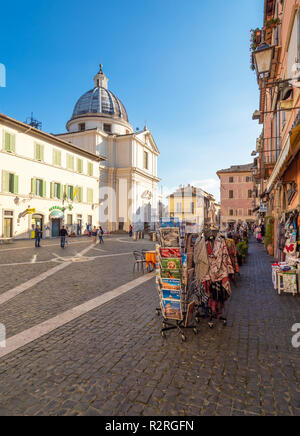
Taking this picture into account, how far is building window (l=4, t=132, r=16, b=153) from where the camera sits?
80.7ft

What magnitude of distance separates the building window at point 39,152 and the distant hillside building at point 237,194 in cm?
3484

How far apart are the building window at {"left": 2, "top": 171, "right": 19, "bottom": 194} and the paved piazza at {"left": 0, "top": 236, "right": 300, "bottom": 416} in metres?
21.0

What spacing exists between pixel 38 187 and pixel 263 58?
26.5m

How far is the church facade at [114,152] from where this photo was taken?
147 feet

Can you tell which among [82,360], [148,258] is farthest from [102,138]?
[82,360]

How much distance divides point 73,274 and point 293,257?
23.8 ft

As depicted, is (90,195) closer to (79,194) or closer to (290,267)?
(79,194)

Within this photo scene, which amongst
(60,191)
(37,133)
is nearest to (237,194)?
(60,191)

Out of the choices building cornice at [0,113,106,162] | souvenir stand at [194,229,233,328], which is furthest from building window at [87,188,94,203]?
souvenir stand at [194,229,233,328]

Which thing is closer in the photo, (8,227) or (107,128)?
(8,227)

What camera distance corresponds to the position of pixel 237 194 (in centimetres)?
5259

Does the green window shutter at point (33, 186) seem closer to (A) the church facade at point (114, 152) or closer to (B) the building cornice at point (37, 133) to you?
(B) the building cornice at point (37, 133)

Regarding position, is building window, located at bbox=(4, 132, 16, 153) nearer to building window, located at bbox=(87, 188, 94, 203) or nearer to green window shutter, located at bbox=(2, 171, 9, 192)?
green window shutter, located at bbox=(2, 171, 9, 192)

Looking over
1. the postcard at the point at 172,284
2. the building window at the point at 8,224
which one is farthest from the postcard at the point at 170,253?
the building window at the point at 8,224
